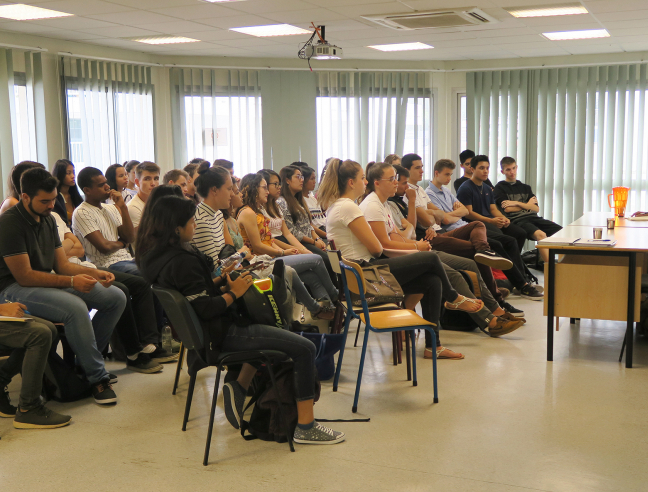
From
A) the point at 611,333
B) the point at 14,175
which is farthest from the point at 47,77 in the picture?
the point at 611,333

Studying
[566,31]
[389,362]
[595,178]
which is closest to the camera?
[389,362]

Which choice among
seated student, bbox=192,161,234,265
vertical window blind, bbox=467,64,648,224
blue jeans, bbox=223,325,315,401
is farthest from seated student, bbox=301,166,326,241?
vertical window blind, bbox=467,64,648,224

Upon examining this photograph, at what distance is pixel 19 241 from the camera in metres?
3.13

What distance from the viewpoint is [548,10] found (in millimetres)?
5660

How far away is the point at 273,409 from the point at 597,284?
217 cm

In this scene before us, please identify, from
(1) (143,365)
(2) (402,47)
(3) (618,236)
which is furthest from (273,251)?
(2) (402,47)

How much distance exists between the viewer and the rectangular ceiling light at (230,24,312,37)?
20.8 feet

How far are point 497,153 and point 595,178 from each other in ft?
4.35

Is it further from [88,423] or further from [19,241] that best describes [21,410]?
[19,241]

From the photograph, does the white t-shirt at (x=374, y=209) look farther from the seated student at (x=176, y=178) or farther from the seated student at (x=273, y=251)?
the seated student at (x=176, y=178)

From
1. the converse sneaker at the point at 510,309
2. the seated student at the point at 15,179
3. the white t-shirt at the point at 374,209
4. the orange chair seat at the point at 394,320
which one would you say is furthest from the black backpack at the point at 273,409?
the converse sneaker at the point at 510,309

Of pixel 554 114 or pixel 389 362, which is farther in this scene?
pixel 554 114

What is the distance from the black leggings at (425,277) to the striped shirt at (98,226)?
172cm

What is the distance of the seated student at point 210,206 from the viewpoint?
3.74 meters
